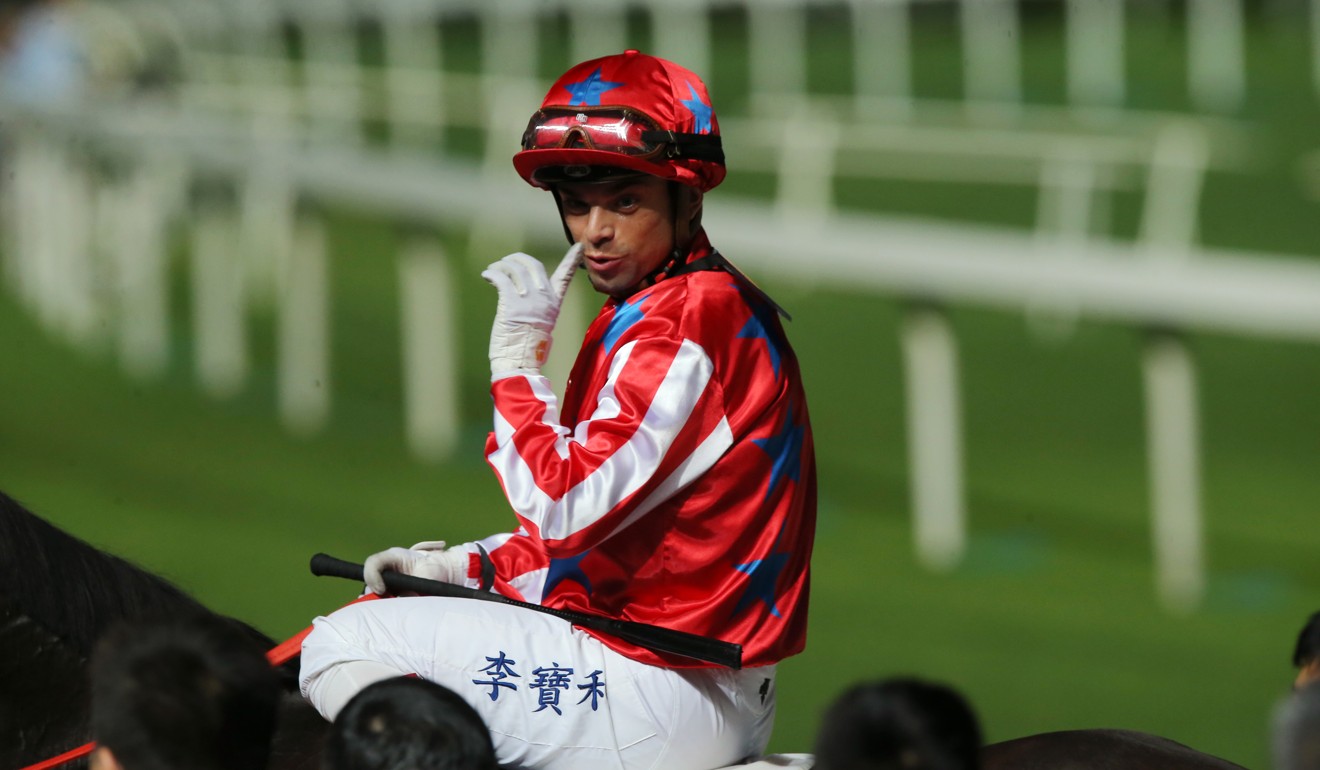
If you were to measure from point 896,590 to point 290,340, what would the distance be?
4.37 meters

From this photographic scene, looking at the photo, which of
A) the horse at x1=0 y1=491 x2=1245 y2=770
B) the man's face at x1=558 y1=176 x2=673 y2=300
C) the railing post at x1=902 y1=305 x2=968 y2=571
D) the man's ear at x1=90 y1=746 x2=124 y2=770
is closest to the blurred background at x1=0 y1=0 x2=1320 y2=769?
the railing post at x1=902 y1=305 x2=968 y2=571

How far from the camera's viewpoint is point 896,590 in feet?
23.1

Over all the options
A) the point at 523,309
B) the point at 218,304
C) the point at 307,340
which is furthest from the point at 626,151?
the point at 218,304

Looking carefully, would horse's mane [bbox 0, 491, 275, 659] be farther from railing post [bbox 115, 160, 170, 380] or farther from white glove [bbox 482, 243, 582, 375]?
railing post [bbox 115, 160, 170, 380]

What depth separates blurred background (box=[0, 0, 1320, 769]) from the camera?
665cm

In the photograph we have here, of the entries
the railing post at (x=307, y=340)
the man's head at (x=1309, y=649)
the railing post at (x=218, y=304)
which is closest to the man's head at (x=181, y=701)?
the man's head at (x=1309, y=649)

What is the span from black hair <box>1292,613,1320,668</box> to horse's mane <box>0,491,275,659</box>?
157 cm

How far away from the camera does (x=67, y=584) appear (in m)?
2.55

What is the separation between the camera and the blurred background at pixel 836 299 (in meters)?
6.65

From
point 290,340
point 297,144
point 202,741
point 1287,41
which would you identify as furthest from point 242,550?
point 1287,41

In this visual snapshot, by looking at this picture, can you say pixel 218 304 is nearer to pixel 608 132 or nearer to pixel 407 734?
pixel 608 132

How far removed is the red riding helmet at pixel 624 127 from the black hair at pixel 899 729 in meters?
0.96

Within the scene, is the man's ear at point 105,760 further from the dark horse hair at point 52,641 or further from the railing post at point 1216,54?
the railing post at point 1216,54

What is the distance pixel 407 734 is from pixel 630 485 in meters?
0.56
